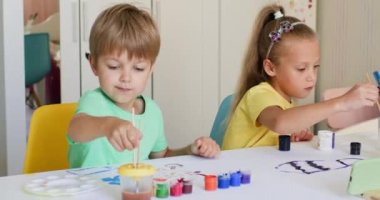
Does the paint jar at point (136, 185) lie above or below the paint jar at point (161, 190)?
above

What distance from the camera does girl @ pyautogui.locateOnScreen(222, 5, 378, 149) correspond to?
5.02 feet

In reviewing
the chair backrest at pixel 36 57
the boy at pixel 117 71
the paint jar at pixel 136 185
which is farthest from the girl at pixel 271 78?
the chair backrest at pixel 36 57

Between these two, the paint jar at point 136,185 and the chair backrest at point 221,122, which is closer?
the paint jar at point 136,185

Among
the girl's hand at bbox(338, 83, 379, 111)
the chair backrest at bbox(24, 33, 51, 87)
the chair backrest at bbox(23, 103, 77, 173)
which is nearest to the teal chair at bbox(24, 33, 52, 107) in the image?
the chair backrest at bbox(24, 33, 51, 87)

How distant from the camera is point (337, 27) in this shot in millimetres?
3107

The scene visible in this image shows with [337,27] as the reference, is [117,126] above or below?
below

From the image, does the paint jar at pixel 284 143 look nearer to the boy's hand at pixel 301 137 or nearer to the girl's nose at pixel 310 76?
the boy's hand at pixel 301 137

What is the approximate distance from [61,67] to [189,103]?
0.76 m

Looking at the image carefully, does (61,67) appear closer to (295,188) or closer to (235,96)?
(235,96)

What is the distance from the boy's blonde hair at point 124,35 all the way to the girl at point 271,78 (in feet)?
1.12

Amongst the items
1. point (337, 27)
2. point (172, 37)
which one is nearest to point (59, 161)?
point (172, 37)

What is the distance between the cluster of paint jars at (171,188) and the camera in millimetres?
959

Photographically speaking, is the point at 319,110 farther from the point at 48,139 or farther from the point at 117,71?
the point at 48,139

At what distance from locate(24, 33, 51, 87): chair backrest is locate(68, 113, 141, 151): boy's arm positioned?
Result: 1.38m
